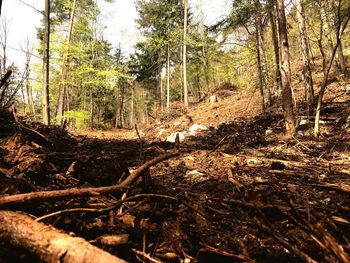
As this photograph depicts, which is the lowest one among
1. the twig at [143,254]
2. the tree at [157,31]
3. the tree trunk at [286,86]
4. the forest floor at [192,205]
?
the twig at [143,254]

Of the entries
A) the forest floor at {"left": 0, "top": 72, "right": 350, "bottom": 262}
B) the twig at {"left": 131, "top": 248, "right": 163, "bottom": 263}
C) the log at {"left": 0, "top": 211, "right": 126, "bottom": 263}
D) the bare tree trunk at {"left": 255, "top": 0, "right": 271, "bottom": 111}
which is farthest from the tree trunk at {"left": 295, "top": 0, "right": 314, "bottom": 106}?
the log at {"left": 0, "top": 211, "right": 126, "bottom": 263}

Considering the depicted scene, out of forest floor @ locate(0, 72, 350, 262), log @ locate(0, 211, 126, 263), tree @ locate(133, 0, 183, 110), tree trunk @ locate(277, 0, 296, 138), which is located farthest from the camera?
tree @ locate(133, 0, 183, 110)

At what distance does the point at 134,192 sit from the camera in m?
3.03

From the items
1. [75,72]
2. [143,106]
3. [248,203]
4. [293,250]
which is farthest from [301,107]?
[143,106]

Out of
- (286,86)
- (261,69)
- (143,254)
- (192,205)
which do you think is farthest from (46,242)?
(261,69)

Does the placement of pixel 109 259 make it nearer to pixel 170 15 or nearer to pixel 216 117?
pixel 216 117

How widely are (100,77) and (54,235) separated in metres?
19.7

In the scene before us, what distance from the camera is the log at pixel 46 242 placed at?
1.82m

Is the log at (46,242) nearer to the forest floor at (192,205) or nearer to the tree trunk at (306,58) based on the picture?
the forest floor at (192,205)

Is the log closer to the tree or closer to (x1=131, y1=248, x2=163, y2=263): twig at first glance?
(x1=131, y1=248, x2=163, y2=263): twig

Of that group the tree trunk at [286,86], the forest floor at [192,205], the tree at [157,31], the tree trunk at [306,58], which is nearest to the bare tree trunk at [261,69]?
the tree trunk at [306,58]

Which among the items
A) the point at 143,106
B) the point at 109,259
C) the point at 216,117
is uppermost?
the point at 143,106

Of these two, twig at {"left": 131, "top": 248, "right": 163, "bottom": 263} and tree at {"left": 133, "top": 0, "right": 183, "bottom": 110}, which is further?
tree at {"left": 133, "top": 0, "right": 183, "bottom": 110}

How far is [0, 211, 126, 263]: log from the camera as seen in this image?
5.97 ft
